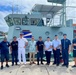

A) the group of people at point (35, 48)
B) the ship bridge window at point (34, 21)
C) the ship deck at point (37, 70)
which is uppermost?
the ship bridge window at point (34, 21)

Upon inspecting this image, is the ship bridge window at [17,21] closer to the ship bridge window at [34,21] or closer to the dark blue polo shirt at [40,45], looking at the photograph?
the ship bridge window at [34,21]

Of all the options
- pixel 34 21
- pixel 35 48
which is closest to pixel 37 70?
pixel 35 48

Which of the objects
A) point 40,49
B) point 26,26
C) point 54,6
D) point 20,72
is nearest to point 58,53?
point 40,49

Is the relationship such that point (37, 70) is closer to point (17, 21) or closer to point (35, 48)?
point (35, 48)

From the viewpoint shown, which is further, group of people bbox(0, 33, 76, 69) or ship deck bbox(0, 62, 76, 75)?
group of people bbox(0, 33, 76, 69)

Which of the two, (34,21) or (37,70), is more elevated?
(34,21)

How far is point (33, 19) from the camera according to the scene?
54.0 ft

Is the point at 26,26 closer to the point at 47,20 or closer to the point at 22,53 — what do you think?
the point at 47,20

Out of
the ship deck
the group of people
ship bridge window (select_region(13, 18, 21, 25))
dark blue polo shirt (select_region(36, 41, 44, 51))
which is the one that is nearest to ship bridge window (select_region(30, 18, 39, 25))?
ship bridge window (select_region(13, 18, 21, 25))

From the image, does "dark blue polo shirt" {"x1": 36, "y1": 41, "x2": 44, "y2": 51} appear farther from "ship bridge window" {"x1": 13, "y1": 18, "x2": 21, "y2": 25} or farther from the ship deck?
"ship bridge window" {"x1": 13, "y1": 18, "x2": 21, "y2": 25}

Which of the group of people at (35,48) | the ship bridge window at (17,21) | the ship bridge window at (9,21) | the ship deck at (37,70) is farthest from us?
the ship bridge window at (9,21)

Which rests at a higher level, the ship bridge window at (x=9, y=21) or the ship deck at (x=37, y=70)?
the ship bridge window at (x=9, y=21)

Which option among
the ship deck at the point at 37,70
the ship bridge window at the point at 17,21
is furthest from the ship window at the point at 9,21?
the ship deck at the point at 37,70

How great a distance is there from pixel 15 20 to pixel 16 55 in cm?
601
